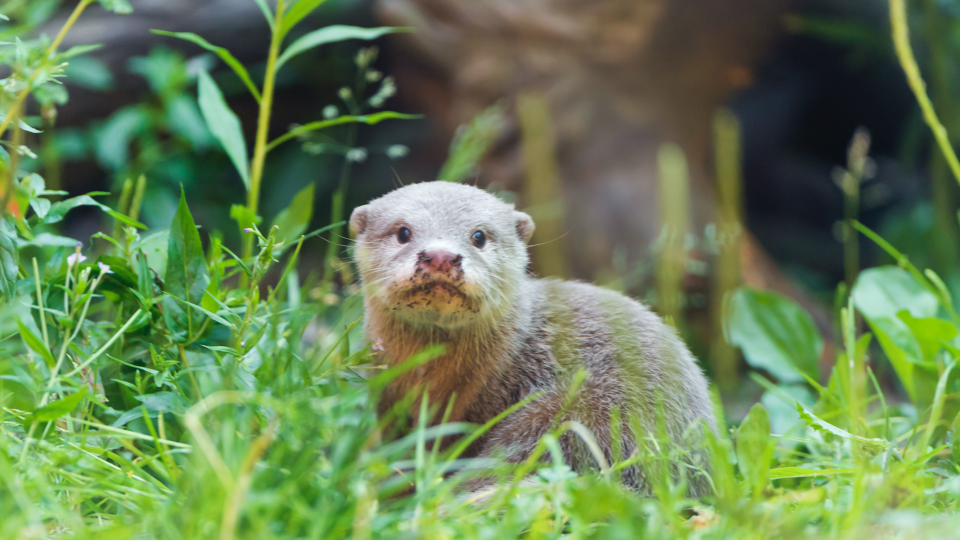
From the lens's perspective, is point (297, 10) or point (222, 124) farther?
point (222, 124)

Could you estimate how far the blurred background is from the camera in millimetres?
4512

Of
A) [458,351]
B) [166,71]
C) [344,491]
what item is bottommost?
[458,351]

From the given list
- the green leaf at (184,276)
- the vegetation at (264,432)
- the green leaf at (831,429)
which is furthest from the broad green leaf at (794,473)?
the green leaf at (184,276)

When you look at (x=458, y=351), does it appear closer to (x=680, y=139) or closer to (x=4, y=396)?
(x=4, y=396)

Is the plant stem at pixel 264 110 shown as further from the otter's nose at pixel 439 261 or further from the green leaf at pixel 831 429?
the green leaf at pixel 831 429

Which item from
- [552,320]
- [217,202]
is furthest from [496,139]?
[552,320]

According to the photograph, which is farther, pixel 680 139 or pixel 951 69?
pixel 680 139

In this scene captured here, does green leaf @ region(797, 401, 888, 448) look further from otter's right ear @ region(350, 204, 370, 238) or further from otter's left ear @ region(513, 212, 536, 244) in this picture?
otter's right ear @ region(350, 204, 370, 238)

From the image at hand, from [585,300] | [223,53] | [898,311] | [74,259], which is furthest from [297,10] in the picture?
[898,311]

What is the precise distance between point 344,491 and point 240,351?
25.8 inches

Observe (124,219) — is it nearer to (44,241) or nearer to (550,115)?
(44,241)

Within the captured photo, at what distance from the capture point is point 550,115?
Result: 4934 millimetres

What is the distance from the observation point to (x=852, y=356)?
2.47m

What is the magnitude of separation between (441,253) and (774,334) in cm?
167
